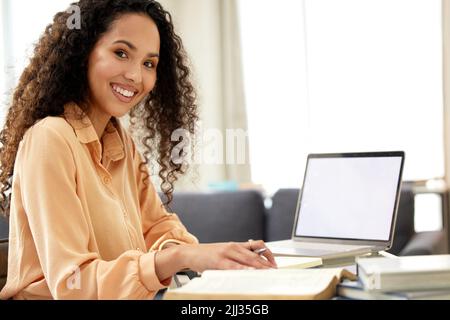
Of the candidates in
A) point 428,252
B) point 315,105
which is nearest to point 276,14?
point 315,105

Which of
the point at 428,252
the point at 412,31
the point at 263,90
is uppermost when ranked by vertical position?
the point at 412,31

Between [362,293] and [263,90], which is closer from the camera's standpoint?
[362,293]

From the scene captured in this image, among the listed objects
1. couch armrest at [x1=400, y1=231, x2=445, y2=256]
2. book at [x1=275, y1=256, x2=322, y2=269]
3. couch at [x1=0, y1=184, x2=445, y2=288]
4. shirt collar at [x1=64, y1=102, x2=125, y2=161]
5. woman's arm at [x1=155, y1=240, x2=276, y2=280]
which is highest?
shirt collar at [x1=64, y1=102, x2=125, y2=161]

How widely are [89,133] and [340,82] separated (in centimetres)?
252

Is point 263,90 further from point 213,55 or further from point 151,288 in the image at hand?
point 151,288

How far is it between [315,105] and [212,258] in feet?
9.09

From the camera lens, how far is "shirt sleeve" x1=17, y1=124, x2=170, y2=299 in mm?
929

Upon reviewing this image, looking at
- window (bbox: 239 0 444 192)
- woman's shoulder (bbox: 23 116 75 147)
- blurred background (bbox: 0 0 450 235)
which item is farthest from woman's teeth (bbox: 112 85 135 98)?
window (bbox: 239 0 444 192)

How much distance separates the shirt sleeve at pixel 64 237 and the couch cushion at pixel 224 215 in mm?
1420

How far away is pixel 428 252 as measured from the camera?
2.19 meters

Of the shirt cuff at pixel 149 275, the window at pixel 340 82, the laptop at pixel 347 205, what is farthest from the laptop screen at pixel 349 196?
the window at pixel 340 82

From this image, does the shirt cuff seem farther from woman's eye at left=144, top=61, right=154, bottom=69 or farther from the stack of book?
woman's eye at left=144, top=61, right=154, bottom=69

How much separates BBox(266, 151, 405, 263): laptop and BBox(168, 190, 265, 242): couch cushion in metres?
0.79
